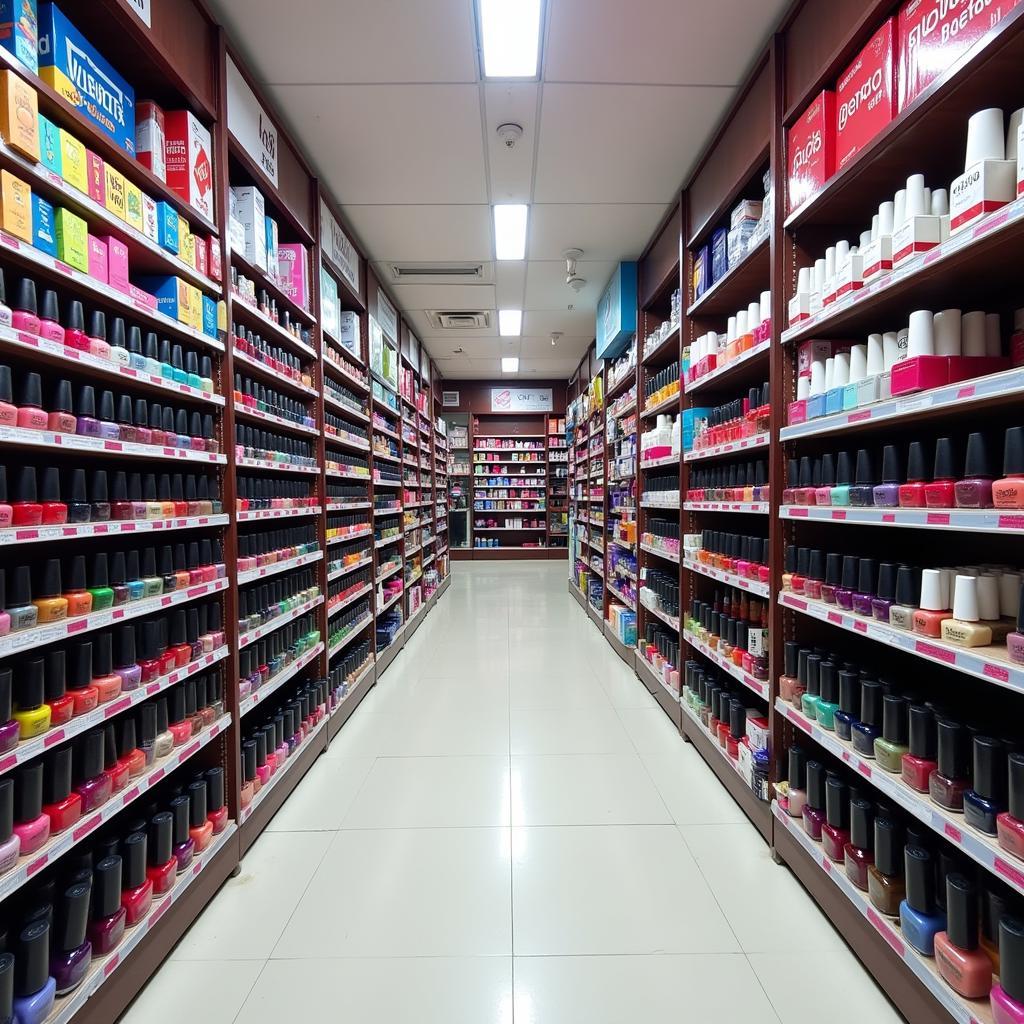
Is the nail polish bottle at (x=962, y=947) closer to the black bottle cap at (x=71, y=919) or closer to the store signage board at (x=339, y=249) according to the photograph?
the black bottle cap at (x=71, y=919)

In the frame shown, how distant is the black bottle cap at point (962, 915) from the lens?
53.7 inches

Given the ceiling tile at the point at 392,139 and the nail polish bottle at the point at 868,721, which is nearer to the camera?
the nail polish bottle at the point at 868,721

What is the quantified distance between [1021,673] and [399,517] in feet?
18.0

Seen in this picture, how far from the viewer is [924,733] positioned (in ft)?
5.11

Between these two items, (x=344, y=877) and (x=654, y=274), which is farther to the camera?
(x=654, y=274)

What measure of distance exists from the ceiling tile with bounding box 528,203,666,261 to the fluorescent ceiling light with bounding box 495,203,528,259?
0.07 meters

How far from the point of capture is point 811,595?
2.09 metres

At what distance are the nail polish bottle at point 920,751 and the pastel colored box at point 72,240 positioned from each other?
2.68 m

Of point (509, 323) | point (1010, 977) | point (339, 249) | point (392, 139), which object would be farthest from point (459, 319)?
point (1010, 977)

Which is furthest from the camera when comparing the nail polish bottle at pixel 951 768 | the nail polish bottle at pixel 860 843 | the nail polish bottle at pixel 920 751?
the nail polish bottle at pixel 860 843

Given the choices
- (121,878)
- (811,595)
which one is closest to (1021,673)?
(811,595)

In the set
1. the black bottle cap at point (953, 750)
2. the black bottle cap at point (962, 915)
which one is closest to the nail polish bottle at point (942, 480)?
the black bottle cap at point (953, 750)

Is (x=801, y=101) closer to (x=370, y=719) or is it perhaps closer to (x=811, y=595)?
(x=811, y=595)

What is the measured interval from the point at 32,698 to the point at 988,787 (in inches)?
93.7
